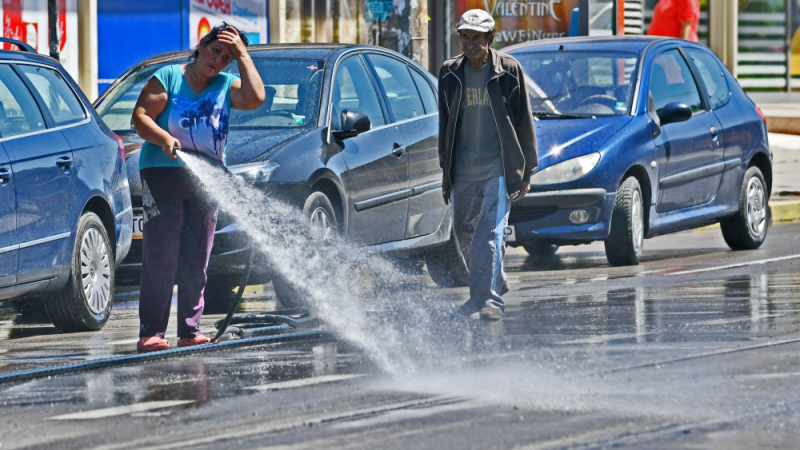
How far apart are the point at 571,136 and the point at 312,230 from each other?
327 cm

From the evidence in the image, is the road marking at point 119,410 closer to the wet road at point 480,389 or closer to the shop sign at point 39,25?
the wet road at point 480,389

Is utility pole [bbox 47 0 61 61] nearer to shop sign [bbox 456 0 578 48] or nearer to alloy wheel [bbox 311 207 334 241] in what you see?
alloy wheel [bbox 311 207 334 241]

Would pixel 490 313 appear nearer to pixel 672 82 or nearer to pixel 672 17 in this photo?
pixel 672 82

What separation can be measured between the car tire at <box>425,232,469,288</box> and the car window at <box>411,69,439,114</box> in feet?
3.08

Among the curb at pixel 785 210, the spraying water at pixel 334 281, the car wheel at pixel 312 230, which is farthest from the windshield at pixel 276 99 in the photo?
the curb at pixel 785 210

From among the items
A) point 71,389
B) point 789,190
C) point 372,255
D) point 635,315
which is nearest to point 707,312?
point 635,315

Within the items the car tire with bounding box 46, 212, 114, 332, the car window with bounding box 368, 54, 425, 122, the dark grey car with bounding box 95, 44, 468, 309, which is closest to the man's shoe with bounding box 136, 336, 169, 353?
the car tire with bounding box 46, 212, 114, 332

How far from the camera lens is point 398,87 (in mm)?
10586

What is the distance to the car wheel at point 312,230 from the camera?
8.90m

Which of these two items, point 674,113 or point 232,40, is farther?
point 674,113

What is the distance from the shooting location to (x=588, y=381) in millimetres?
6156

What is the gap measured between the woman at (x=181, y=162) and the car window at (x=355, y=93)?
2235 mm

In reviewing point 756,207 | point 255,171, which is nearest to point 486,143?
point 255,171

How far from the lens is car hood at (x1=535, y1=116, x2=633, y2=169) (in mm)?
11312
